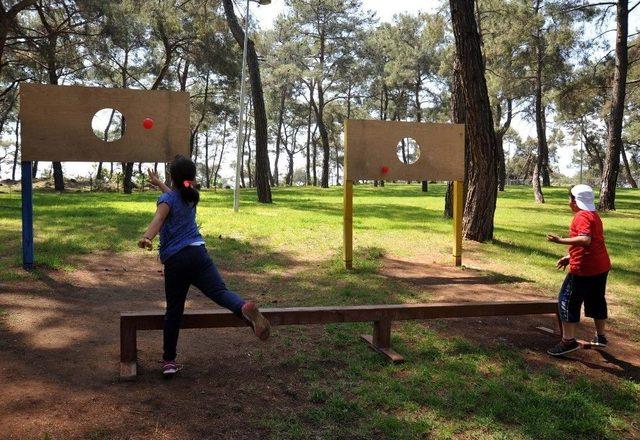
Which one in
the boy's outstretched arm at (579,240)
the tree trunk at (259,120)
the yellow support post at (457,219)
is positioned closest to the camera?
the boy's outstretched arm at (579,240)

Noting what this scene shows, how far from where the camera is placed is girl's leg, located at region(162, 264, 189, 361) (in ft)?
13.0

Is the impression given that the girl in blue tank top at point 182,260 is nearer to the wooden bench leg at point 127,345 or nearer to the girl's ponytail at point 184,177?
the girl's ponytail at point 184,177

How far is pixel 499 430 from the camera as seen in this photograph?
343 cm

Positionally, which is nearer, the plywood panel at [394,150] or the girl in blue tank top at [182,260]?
the girl in blue tank top at [182,260]

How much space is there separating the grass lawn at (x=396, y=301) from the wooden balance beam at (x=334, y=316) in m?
0.29

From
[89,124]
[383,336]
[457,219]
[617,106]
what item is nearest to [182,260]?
[383,336]

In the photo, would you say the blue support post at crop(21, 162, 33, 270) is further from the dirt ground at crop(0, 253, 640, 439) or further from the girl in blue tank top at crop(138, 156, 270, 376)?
the girl in blue tank top at crop(138, 156, 270, 376)

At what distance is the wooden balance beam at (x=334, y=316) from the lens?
13.7ft

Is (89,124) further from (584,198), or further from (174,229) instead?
(584,198)

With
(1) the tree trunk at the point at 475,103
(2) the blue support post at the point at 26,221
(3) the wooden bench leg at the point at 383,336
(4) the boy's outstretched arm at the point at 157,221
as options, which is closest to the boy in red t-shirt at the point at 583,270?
(3) the wooden bench leg at the point at 383,336

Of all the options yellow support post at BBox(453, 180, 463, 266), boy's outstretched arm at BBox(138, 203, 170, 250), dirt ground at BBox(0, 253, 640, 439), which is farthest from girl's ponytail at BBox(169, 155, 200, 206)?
yellow support post at BBox(453, 180, 463, 266)

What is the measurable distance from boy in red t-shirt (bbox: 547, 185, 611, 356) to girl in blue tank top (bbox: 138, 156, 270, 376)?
2.73 meters

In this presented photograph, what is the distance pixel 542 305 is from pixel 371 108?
44839 millimetres

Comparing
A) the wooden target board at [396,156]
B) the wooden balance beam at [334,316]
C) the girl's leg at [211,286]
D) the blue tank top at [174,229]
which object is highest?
the wooden target board at [396,156]
